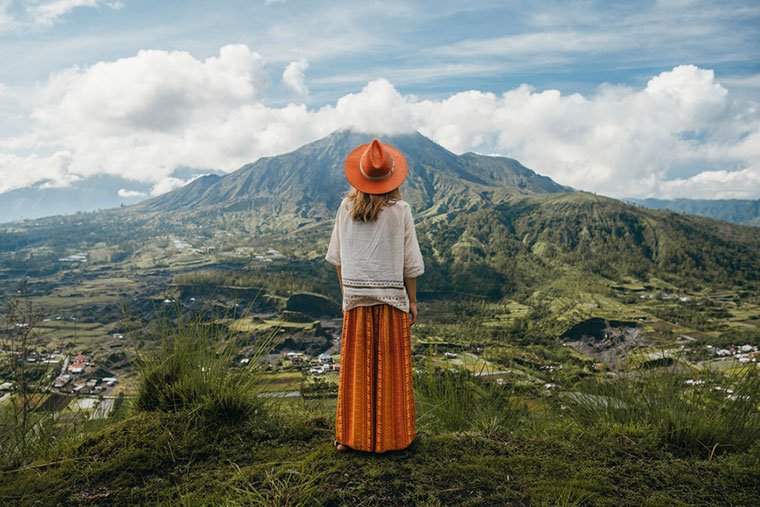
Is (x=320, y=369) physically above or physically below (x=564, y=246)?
above

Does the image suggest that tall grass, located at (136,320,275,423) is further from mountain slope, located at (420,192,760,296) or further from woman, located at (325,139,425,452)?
mountain slope, located at (420,192,760,296)

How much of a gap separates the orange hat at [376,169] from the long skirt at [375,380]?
3.35ft

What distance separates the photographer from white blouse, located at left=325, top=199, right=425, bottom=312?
146 inches

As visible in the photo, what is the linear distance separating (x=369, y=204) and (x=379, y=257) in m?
0.45

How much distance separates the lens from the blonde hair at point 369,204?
3.68 meters

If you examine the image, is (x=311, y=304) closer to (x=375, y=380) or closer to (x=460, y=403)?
(x=460, y=403)

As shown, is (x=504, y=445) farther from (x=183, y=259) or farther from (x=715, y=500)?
(x=183, y=259)

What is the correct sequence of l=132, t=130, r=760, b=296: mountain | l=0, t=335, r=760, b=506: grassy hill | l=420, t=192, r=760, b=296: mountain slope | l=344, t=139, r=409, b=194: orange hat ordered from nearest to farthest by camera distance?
l=0, t=335, r=760, b=506: grassy hill → l=344, t=139, r=409, b=194: orange hat → l=132, t=130, r=760, b=296: mountain → l=420, t=192, r=760, b=296: mountain slope

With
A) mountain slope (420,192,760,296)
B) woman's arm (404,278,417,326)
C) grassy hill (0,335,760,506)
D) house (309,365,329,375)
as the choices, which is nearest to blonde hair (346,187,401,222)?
woman's arm (404,278,417,326)

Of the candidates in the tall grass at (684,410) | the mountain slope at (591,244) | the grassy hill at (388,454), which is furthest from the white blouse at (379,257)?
the mountain slope at (591,244)

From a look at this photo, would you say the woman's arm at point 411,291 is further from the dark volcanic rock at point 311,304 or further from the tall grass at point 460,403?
the dark volcanic rock at point 311,304

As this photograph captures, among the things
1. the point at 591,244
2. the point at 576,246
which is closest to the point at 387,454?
the point at 576,246

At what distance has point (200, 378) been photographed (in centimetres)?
392

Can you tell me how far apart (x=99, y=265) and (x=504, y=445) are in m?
170
